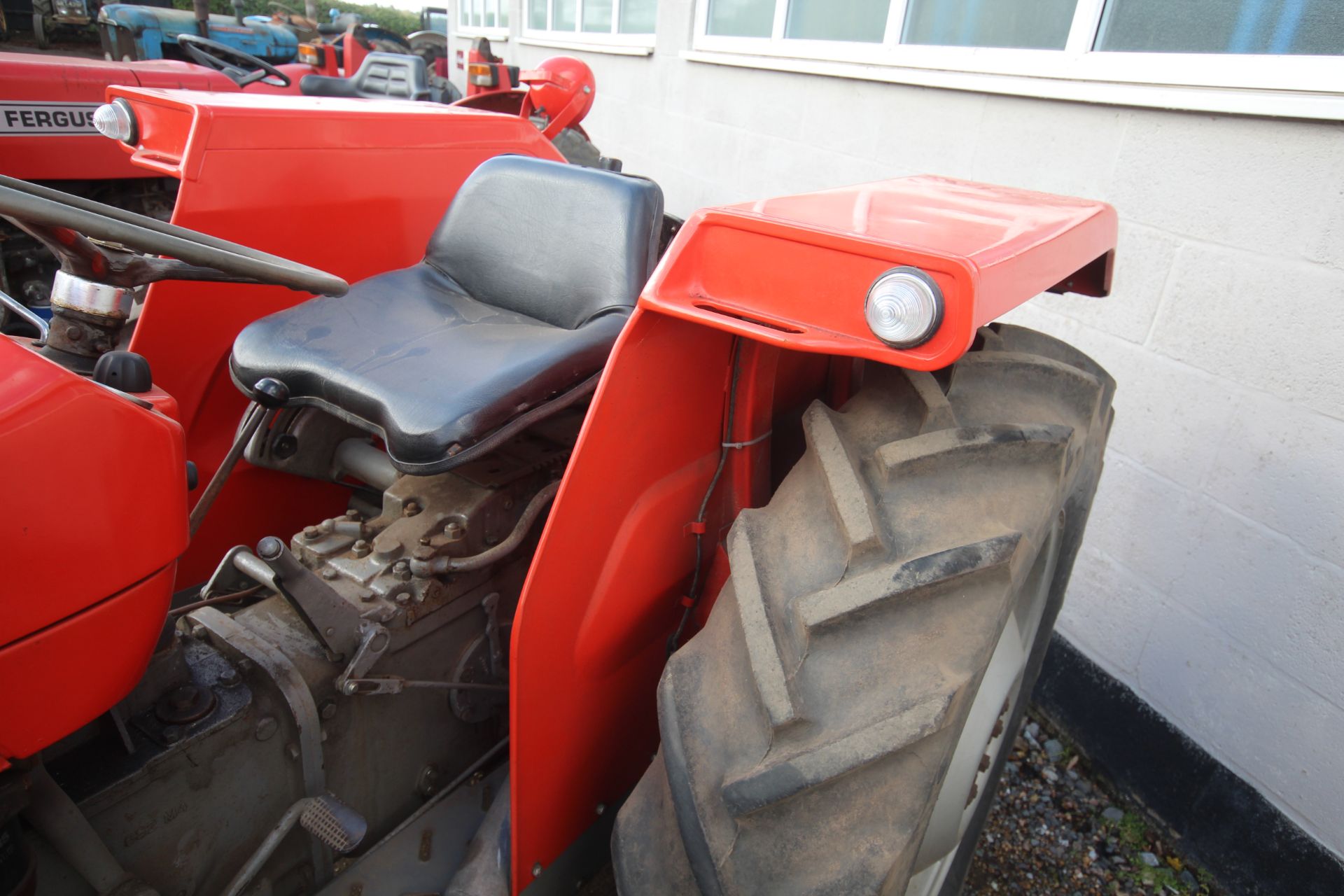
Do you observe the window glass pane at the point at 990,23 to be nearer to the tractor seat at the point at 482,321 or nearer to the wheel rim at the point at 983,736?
the tractor seat at the point at 482,321

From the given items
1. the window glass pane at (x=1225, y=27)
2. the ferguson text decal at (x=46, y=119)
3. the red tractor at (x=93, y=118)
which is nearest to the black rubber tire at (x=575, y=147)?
the red tractor at (x=93, y=118)

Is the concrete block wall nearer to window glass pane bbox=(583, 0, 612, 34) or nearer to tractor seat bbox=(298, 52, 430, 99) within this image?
tractor seat bbox=(298, 52, 430, 99)

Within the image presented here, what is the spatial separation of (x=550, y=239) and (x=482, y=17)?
869cm

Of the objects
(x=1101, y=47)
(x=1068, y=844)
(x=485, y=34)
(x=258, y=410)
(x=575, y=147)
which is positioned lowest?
(x=1068, y=844)

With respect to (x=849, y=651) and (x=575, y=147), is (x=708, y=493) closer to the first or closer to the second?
(x=849, y=651)

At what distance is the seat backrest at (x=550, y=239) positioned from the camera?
1535mm

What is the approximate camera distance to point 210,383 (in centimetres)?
167

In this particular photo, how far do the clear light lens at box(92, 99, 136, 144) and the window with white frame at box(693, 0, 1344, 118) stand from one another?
194 centimetres

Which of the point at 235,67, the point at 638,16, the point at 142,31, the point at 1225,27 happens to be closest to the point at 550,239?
the point at 1225,27

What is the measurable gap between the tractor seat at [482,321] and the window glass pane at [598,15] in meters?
4.32

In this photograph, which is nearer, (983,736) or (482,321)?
(983,736)

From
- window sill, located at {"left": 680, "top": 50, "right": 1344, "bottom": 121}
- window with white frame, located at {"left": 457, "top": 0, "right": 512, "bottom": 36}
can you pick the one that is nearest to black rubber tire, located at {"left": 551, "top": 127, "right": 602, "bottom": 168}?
window sill, located at {"left": 680, "top": 50, "right": 1344, "bottom": 121}

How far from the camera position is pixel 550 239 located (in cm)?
161

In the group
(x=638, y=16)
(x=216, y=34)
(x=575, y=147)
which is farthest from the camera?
(x=216, y=34)
